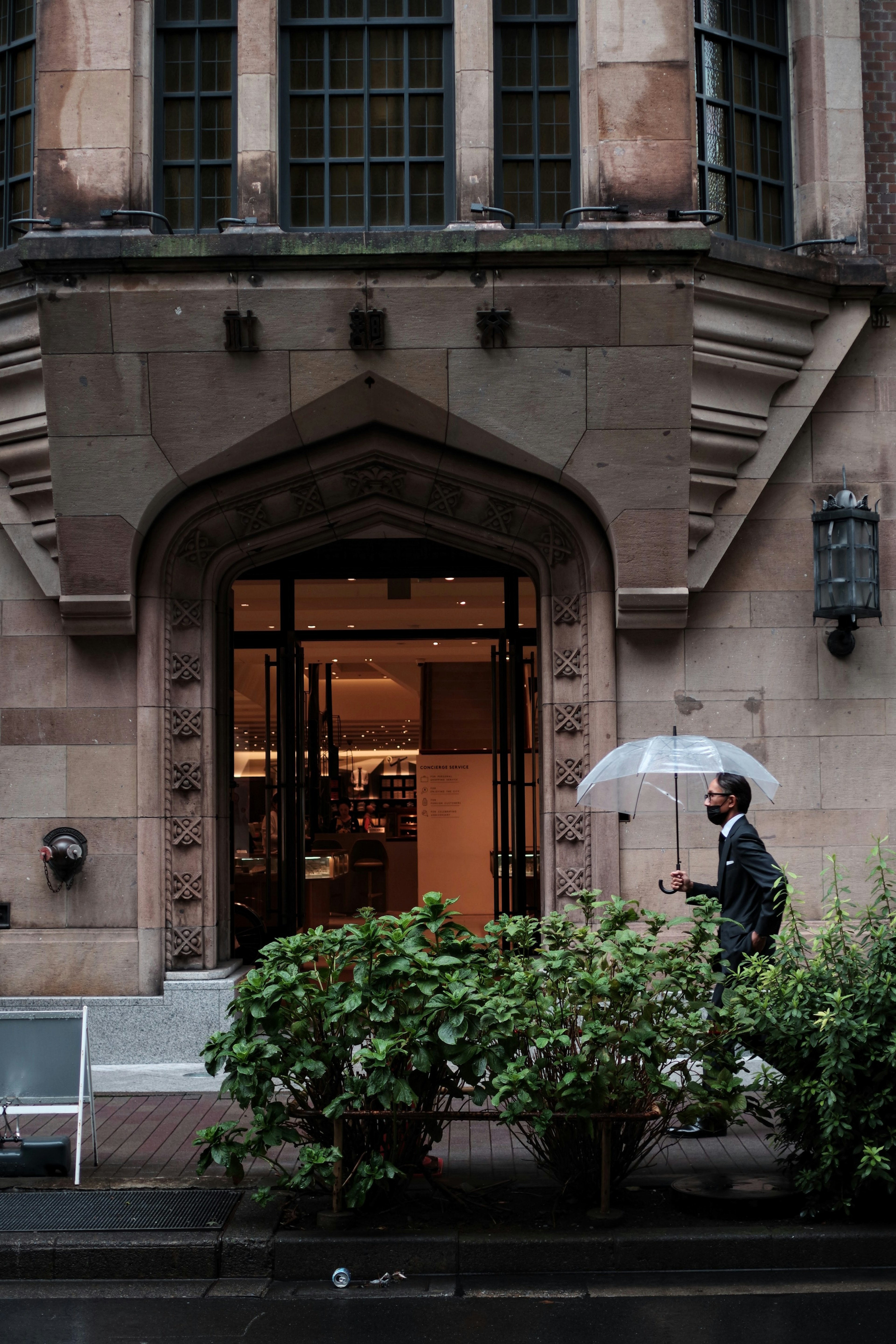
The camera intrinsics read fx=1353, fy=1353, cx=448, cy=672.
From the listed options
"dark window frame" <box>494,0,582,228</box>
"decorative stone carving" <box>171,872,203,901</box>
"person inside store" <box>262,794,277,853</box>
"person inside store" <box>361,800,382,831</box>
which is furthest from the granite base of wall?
"dark window frame" <box>494,0,582,228</box>

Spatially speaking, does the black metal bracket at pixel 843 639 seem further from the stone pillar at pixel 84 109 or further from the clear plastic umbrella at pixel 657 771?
the stone pillar at pixel 84 109

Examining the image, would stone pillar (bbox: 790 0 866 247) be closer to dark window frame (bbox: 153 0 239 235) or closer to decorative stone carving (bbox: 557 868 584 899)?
dark window frame (bbox: 153 0 239 235)

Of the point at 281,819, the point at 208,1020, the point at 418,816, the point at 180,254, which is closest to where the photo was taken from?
the point at 180,254

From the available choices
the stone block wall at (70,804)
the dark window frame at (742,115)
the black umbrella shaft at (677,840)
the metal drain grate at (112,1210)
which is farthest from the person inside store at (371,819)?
the metal drain grate at (112,1210)

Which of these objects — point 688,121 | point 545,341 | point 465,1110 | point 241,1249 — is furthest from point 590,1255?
point 688,121

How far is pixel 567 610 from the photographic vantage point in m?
10.8

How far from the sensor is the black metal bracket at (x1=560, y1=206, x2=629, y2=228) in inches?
382

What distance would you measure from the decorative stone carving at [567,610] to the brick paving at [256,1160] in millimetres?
3975

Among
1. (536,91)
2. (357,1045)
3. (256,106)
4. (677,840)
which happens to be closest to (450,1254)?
(357,1045)

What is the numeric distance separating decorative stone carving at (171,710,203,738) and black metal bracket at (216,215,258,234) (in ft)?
12.0

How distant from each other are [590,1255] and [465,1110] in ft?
3.33

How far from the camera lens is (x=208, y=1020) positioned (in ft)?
34.0

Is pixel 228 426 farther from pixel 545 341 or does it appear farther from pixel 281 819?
pixel 281 819

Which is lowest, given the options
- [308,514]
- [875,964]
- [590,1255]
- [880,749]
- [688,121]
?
[590,1255]
